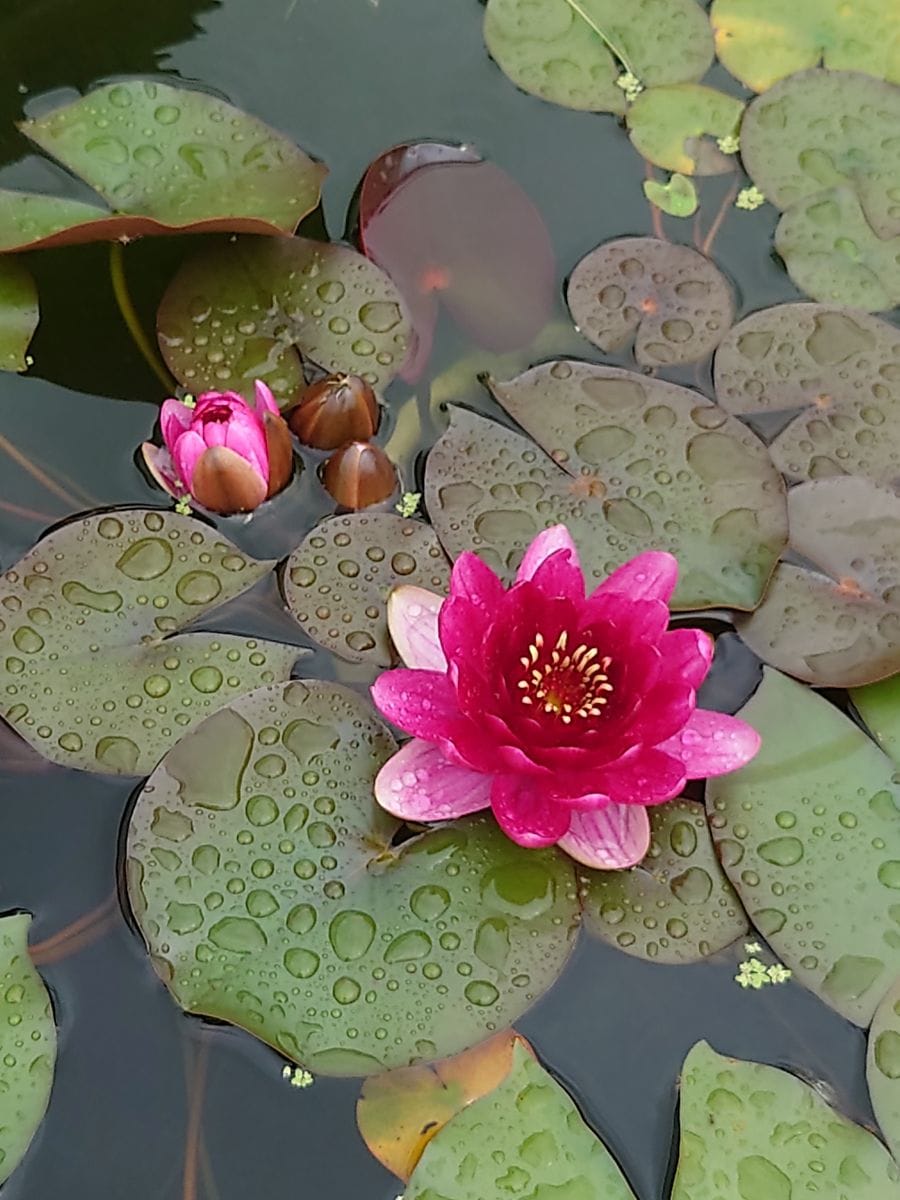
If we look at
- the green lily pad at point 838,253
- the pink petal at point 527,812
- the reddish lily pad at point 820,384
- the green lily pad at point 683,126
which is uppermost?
the green lily pad at point 683,126

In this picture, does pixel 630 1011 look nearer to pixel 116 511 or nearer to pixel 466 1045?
pixel 466 1045

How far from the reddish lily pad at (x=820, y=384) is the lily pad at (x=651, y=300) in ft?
0.24

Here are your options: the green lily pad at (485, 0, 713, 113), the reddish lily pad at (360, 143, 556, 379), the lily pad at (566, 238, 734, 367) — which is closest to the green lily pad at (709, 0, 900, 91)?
Answer: the green lily pad at (485, 0, 713, 113)

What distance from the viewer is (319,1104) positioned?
1.49 m

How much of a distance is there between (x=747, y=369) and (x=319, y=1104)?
1.54 m

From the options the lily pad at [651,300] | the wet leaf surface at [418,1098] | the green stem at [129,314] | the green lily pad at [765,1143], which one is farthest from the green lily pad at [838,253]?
the wet leaf surface at [418,1098]

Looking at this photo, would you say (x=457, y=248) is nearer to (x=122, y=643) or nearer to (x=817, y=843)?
(x=122, y=643)

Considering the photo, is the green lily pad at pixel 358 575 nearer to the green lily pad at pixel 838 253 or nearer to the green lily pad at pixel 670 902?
the green lily pad at pixel 670 902

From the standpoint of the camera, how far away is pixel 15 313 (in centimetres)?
208

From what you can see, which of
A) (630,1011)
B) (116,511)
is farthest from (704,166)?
(630,1011)

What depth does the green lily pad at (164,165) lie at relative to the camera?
204 centimetres

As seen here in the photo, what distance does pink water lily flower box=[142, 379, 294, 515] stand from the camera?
179 cm

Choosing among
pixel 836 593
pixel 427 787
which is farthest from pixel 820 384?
pixel 427 787

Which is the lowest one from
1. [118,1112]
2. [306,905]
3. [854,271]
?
[118,1112]
